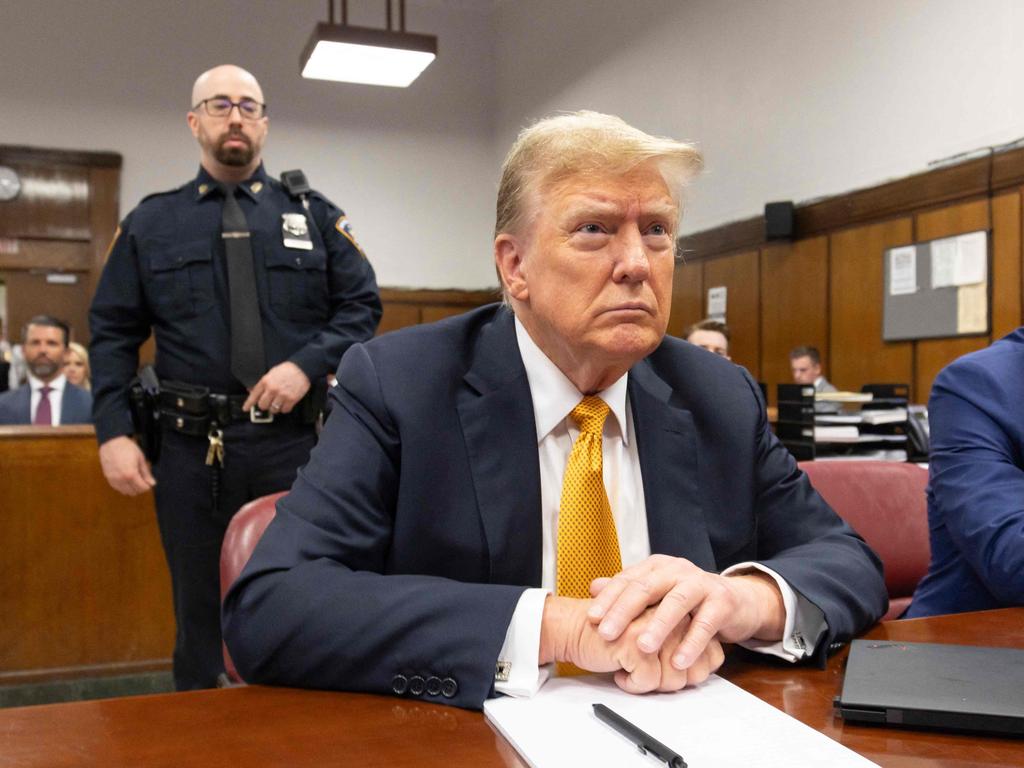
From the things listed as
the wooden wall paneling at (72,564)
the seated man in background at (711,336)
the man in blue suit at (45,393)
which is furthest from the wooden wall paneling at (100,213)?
the seated man in background at (711,336)

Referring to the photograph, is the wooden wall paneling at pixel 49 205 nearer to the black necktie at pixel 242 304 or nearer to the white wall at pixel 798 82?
the white wall at pixel 798 82

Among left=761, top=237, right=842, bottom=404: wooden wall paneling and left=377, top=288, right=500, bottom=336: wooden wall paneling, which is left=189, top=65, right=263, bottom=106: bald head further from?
Result: left=377, top=288, right=500, bottom=336: wooden wall paneling

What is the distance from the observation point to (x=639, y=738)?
81 cm

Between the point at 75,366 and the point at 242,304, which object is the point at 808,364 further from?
the point at 75,366

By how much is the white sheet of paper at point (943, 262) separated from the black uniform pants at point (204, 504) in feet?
15.3

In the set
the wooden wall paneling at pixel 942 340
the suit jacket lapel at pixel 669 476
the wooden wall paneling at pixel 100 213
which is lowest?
the suit jacket lapel at pixel 669 476

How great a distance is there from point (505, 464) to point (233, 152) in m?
1.82

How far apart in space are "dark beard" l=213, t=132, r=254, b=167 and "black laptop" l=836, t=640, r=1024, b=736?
7.39 feet

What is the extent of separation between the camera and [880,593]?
1.27 metres

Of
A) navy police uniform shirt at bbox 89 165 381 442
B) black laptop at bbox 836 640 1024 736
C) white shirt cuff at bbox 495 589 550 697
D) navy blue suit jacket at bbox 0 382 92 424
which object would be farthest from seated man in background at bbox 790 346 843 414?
white shirt cuff at bbox 495 589 550 697

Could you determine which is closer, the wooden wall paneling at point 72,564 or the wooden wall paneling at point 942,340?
the wooden wall paneling at point 72,564

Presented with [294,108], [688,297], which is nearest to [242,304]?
[688,297]

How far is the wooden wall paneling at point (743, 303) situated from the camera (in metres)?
7.53

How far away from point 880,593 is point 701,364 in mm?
452
